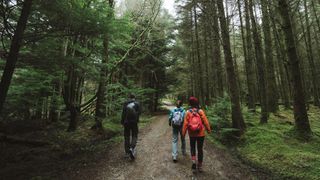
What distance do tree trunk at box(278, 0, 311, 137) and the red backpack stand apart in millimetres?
4032

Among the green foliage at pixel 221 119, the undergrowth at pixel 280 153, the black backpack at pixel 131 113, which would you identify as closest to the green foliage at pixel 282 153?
the undergrowth at pixel 280 153

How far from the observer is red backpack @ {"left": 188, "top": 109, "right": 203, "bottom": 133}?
4.47 meters

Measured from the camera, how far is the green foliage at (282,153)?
4.23 metres

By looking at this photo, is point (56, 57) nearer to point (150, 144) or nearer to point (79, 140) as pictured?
point (79, 140)

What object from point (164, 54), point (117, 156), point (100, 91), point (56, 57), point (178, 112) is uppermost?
point (164, 54)

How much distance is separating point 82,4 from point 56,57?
1.82m

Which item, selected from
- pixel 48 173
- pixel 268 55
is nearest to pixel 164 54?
pixel 268 55

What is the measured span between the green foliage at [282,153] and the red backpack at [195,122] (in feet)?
7.56

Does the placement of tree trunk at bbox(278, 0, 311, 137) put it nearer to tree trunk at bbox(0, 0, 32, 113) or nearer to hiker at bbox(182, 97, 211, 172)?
hiker at bbox(182, 97, 211, 172)

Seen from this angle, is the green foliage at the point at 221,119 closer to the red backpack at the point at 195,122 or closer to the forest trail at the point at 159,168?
the forest trail at the point at 159,168

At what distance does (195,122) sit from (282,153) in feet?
9.71

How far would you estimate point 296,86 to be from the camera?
6.05m

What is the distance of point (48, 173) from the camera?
4531mm

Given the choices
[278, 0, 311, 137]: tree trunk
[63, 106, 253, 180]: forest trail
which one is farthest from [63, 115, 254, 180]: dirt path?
[278, 0, 311, 137]: tree trunk
